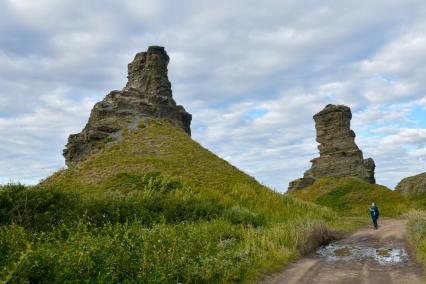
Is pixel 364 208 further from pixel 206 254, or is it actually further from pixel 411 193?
pixel 206 254

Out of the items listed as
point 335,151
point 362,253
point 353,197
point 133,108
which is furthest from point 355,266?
point 335,151

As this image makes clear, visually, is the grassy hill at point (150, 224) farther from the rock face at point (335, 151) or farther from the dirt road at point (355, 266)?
the rock face at point (335, 151)

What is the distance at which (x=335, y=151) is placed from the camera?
68.1 metres

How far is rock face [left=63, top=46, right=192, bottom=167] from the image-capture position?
48875mm

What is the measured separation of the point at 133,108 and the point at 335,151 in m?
34.2

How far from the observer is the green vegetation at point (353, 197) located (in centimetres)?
5009

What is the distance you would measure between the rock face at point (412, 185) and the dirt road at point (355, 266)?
48.6m

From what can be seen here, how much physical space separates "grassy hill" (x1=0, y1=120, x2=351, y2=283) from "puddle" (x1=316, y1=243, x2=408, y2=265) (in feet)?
3.25

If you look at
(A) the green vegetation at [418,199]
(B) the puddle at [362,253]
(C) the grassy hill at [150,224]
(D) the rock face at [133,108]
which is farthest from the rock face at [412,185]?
(B) the puddle at [362,253]

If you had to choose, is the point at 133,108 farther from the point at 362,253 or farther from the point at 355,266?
the point at 355,266

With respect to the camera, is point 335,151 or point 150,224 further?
point 335,151

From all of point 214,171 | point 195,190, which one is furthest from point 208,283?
point 214,171

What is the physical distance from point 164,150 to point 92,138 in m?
10.4

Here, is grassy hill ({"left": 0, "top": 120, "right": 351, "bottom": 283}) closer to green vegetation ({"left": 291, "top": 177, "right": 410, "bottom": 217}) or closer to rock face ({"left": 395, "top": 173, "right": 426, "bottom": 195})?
green vegetation ({"left": 291, "top": 177, "right": 410, "bottom": 217})
